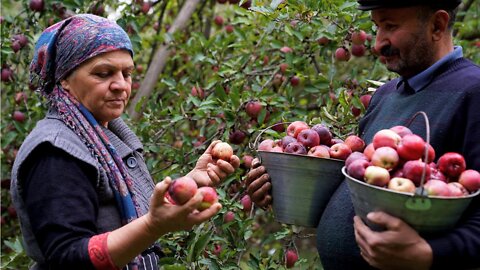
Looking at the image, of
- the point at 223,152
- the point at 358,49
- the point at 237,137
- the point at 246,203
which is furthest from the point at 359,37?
the point at 223,152

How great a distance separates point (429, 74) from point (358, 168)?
1.55 feet

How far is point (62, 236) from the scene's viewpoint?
5.91ft

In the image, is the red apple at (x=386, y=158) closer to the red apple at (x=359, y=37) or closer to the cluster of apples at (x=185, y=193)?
the cluster of apples at (x=185, y=193)

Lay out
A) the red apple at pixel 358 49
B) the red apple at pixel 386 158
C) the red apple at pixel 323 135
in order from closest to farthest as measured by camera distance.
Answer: the red apple at pixel 386 158 < the red apple at pixel 323 135 < the red apple at pixel 358 49

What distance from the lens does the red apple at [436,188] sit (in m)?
1.56

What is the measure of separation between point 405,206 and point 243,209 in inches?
66.4

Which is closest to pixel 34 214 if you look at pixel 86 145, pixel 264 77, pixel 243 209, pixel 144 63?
pixel 86 145

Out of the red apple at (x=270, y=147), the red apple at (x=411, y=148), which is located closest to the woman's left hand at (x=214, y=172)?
the red apple at (x=270, y=147)

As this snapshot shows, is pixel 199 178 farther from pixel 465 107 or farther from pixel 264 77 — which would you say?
pixel 264 77

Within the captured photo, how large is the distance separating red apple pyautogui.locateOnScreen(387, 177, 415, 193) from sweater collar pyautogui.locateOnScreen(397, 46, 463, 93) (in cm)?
49

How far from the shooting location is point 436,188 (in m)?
1.56

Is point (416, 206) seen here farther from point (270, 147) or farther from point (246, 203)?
point (246, 203)

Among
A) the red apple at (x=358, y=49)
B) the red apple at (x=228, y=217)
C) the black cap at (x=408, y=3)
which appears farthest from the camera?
the red apple at (x=358, y=49)

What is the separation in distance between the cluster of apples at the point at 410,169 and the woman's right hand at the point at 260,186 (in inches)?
18.8
